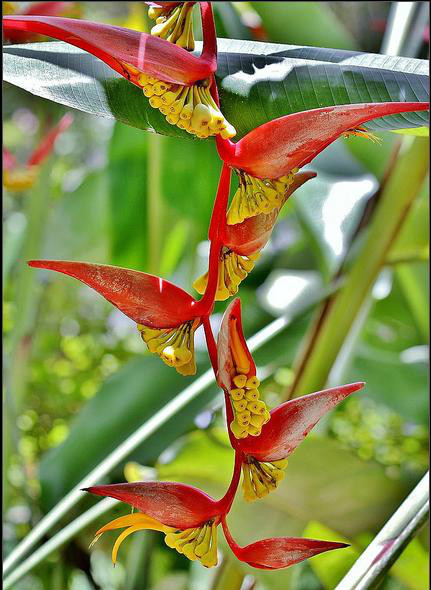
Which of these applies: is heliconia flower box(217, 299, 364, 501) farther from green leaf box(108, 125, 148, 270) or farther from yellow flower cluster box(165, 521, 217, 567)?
green leaf box(108, 125, 148, 270)

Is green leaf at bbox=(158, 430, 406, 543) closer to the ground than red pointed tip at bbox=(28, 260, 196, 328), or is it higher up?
closer to the ground

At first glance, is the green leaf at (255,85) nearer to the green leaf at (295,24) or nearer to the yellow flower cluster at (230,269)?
the yellow flower cluster at (230,269)

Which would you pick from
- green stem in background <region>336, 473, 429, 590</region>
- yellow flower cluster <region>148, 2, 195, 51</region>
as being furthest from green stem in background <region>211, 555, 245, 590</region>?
yellow flower cluster <region>148, 2, 195, 51</region>

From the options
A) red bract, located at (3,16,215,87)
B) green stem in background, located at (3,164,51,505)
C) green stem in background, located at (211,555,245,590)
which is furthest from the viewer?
green stem in background, located at (3,164,51,505)

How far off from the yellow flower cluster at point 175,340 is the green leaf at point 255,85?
0.05 m

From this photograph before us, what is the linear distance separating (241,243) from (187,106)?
0.03 metres

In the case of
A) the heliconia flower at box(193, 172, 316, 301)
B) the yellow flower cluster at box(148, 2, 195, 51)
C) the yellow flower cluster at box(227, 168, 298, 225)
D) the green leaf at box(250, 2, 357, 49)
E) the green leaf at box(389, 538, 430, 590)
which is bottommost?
the green leaf at box(389, 538, 430, 590)

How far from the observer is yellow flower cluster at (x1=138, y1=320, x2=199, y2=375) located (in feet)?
0.52

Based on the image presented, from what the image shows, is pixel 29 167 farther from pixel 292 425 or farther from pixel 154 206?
pixel 292 425

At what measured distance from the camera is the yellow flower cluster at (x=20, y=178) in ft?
1.42

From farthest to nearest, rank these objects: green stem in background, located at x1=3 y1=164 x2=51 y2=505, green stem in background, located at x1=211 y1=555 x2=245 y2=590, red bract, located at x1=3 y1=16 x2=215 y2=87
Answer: green stem in background, located at x1=3 y1=164 x2=51 y2=505 < green stem in background, located at x1=211 y1=555 x2=245 y2=590 < red bract, located at x1=3 y1=16 x2=215 y2=87

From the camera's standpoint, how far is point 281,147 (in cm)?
15

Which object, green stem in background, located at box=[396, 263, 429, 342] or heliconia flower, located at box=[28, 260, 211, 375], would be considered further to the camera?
green stem in background, located at box=[396, 263, 429, 342]

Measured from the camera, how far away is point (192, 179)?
528mm
